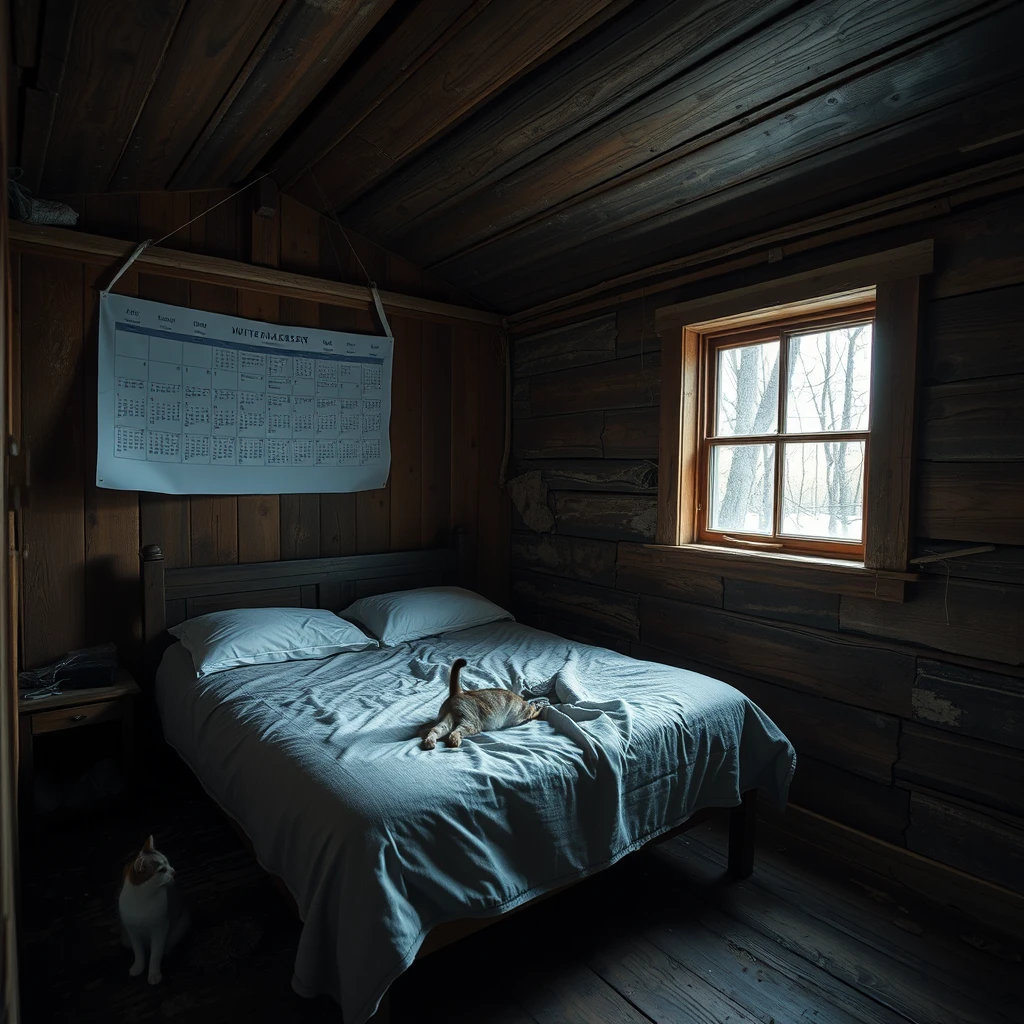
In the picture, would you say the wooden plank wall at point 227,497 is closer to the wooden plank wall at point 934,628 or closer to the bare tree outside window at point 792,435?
the wooden plank wall at point 934,628

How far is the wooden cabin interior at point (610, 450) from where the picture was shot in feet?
5.86

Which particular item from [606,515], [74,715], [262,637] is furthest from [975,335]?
[74,715]

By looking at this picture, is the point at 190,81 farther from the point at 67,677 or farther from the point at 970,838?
the point at 970,838

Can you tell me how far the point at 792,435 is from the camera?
2.63m

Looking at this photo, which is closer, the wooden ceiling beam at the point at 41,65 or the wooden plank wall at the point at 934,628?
the wooden ceiling beam at the point at 41,65

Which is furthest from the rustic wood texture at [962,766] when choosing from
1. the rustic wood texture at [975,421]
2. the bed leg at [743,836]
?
the rustic wood texture at [975,421]

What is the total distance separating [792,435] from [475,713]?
157 cm

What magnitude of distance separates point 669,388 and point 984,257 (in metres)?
1.16

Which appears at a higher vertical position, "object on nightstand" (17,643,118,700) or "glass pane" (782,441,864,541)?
"glass pane" (782,441,864,541)

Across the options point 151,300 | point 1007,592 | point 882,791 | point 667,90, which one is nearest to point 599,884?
point 882,791

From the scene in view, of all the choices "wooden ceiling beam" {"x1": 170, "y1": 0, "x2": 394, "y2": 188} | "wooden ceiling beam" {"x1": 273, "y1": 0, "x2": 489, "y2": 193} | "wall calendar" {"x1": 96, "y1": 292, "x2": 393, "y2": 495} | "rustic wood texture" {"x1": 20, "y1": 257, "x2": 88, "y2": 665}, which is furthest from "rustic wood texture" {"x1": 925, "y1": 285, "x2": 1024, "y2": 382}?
"rustic wood texture" {"x1": 20, "y1": 257, "x2": 88, "y2": 665}

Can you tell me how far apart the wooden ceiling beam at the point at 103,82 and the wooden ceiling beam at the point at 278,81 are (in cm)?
26

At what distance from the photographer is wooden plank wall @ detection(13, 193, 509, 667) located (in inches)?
104

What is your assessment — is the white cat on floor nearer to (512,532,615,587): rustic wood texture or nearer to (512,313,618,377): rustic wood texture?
(512,532,615,587): rustic wood texture
